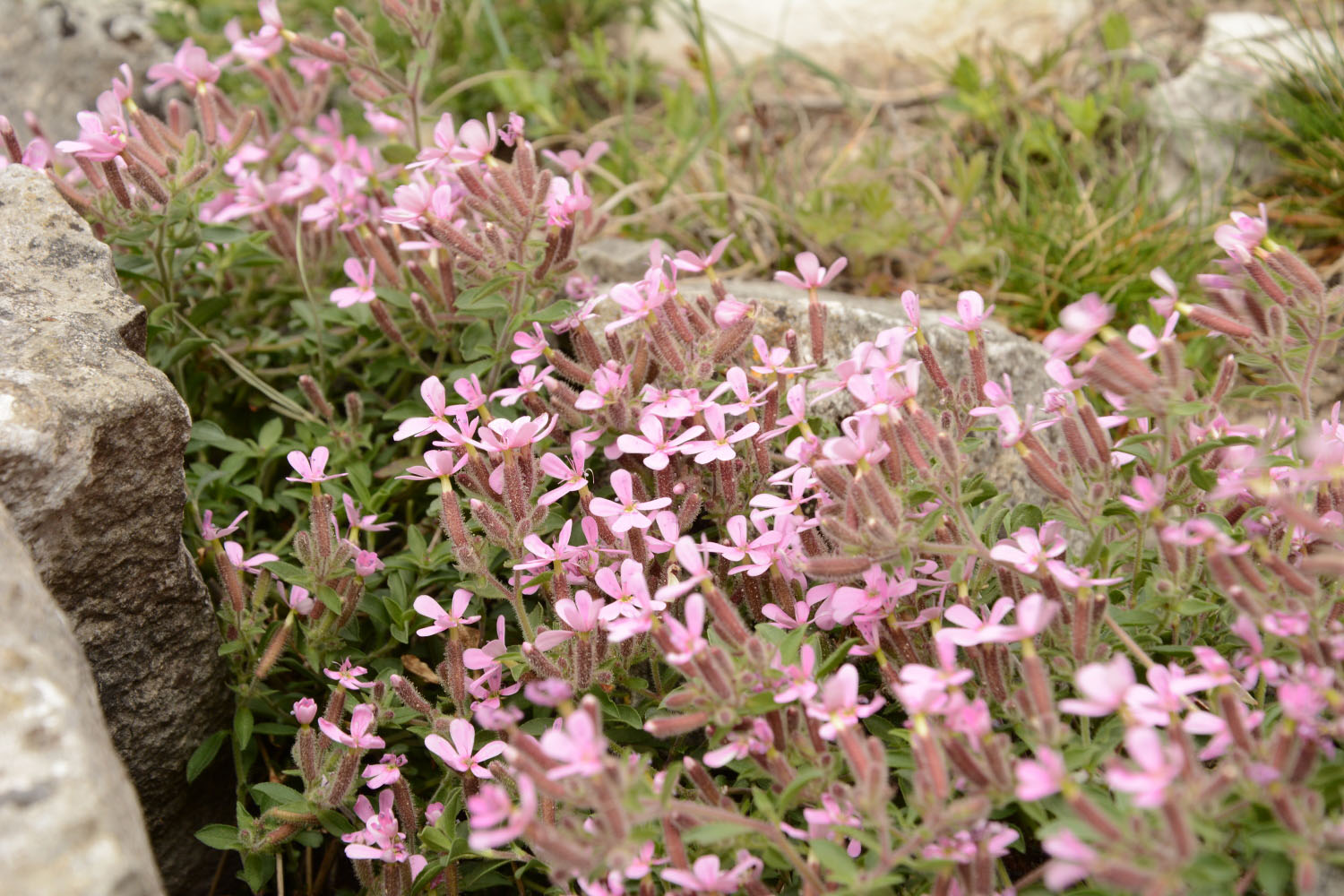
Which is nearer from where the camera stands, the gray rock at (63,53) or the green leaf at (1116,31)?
the gray rock at (63,53)

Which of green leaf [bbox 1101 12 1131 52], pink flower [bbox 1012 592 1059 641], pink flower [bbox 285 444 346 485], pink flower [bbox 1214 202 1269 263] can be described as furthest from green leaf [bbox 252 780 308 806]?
green leaf [bbox 1101 12 1131 52]

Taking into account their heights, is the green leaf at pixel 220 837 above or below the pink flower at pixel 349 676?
below

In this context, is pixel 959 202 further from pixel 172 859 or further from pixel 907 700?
pixel 172 859

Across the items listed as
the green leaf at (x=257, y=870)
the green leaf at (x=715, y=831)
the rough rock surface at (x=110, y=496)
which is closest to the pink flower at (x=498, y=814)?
the green leaf at (x=715, y=831)

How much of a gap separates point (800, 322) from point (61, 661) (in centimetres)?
179

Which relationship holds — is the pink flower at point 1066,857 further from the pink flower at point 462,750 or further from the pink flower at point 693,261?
the pink flower at point 693,261

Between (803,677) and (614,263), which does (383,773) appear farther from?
(614,263)

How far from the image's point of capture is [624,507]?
1925 millimetres

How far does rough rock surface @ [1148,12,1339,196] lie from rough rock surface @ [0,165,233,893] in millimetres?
3253

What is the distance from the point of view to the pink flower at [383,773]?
1.89 metres

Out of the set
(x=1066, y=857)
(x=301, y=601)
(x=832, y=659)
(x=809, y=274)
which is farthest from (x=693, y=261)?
(x=1066, y=857)

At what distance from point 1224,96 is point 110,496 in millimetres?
3705

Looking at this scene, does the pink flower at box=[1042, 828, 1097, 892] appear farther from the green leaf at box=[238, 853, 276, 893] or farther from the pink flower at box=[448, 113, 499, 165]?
the pink flower at box=[448, 113, 499, 165]

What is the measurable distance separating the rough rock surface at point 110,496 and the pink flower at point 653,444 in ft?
2.64
